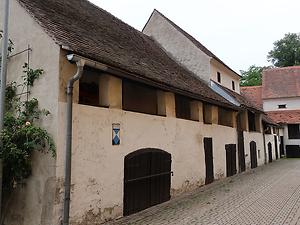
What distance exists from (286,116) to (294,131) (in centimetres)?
180

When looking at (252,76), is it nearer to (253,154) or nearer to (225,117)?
(253,154)

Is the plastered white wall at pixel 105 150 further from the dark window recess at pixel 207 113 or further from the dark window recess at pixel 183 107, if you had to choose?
the dark window recess at pixel 207 113

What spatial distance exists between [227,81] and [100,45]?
13.3 meters

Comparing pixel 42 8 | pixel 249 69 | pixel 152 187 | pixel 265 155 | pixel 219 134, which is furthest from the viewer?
pixel 249 69

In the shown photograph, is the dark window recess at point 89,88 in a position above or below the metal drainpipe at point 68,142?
above

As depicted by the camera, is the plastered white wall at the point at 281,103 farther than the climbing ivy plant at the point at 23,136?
Yes

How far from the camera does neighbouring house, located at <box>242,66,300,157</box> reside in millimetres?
31328

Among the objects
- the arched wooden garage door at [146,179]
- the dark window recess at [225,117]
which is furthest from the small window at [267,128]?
the arched wooden garage door at [146,179]

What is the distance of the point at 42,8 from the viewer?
8102 mm

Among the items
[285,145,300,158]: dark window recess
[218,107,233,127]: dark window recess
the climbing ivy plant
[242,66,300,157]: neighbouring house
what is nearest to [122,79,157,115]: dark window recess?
the climbing ivy plant

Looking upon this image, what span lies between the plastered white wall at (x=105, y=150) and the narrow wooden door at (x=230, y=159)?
5.73 meters

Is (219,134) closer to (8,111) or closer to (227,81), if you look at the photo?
(227,81)

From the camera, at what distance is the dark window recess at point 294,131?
31062mm

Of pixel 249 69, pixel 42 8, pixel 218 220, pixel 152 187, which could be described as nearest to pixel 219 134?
pixel 152 187
